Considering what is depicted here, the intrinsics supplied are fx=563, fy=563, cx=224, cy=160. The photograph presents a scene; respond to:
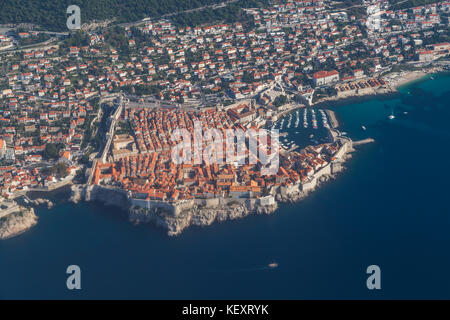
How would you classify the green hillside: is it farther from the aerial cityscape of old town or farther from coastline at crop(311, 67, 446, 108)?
coastline at crop(311, 67, 446, 108)

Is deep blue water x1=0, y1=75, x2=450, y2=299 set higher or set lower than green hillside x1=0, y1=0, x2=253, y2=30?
lower

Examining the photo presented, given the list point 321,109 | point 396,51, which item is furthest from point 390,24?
point 321,109

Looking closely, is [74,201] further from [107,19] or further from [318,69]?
[107,19]

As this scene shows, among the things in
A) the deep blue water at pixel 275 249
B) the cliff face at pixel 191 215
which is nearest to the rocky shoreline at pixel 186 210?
the cliff face at pixel 191 215

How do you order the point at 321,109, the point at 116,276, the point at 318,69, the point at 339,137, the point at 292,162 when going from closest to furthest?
1. the point at 116,276
2. the point at 292,162
3. the point at 339,137
4. the point at 321,109
5. the point at 318,69

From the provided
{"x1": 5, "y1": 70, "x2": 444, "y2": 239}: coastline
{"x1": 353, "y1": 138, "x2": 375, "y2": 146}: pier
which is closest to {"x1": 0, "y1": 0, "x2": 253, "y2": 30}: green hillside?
{"x1": 5, "y1": 70, "x2": 444, "y2": 239}: coastline
